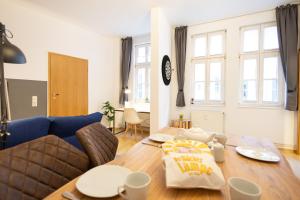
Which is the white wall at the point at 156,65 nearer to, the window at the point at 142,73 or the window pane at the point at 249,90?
the window at the point at 142,73

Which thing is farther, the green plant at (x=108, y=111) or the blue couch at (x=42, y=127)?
the green plant at (x=108, y=111)

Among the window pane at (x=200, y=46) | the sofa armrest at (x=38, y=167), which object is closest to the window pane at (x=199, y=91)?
the window pane at (x=200, y=46)

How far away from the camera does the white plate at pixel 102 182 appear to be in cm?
60

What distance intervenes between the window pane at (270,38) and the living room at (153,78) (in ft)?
0.06

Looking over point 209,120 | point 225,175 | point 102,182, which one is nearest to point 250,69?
point 209,120

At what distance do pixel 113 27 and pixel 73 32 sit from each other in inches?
39.6

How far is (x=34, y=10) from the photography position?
3162 millimetres

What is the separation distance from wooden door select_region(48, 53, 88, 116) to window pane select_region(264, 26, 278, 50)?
14.2 ft

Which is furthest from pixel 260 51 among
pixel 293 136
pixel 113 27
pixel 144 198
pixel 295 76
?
pixel 144 198

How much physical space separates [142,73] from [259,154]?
13.5 ft

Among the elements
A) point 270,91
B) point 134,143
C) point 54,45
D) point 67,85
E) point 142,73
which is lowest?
point 134,143

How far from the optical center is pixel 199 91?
400cm

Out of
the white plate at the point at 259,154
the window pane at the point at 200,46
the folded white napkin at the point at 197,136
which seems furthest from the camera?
the window pane at the point at 200,46

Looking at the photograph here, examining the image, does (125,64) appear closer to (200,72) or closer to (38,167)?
(200,72)
